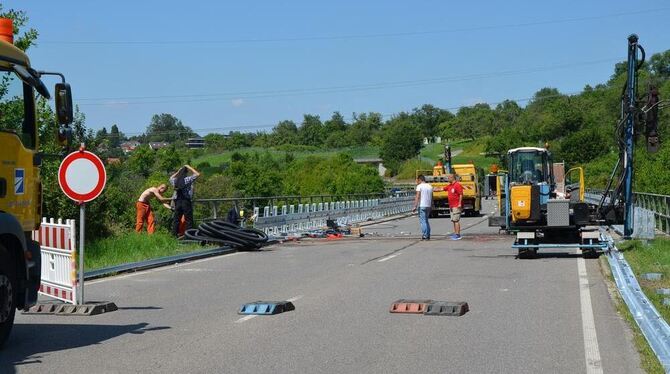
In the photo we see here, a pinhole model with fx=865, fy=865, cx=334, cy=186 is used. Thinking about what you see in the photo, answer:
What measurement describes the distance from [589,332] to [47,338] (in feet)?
19.2

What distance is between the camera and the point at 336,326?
9.92 m

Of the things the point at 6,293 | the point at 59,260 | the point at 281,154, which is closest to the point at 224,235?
the point at 59,260

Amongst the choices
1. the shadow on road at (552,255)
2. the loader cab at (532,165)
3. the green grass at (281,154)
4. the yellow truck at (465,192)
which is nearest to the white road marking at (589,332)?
the shadow on road at (552,255)

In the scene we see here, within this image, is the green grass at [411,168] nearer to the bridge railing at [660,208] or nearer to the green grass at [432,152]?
the green grass at [432,152]

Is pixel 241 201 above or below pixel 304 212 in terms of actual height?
above

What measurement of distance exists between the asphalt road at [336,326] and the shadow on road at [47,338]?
2 cm

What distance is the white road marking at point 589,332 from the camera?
7.71 m

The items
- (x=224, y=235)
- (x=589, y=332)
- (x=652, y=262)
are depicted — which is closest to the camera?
(x=589, y=332)

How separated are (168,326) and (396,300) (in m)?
3.41

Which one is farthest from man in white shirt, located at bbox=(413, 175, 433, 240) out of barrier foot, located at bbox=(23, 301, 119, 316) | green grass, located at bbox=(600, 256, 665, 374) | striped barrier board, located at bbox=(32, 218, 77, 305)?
barrier foot, located at bbox=(23, 301, 119, 316)

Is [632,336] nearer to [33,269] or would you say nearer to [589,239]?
[33,269]

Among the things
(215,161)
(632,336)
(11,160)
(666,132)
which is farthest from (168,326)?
(215,161)

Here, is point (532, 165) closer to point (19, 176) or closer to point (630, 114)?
Result: point (630, 114)

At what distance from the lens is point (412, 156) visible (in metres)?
131
